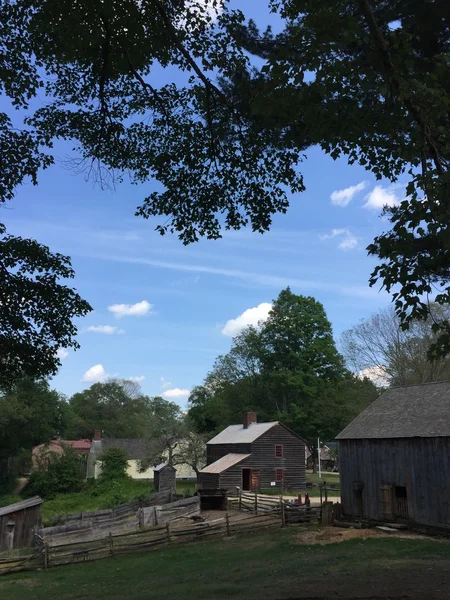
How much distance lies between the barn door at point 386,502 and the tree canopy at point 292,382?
99.9 ft

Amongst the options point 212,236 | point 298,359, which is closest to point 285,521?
point 212,236

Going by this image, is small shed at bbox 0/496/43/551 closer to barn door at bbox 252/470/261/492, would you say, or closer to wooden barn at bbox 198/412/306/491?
wooden barn at bbox 198/412/306/491

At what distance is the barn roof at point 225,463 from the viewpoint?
142 feet

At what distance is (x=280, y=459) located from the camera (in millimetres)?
46188

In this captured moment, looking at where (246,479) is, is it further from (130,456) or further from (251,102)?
(251,102)

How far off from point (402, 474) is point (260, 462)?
23.5m

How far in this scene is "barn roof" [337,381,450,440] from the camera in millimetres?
22828

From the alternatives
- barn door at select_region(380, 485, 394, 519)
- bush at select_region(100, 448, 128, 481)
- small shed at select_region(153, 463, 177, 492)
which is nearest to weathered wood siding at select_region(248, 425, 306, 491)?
small shed at select_region(153, 463, 177, 492)

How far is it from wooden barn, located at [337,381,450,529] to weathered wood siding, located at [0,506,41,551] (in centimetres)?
1501

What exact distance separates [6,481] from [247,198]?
174 feet

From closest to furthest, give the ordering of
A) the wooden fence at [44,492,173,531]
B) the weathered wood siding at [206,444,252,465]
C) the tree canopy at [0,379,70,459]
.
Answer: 1. the wooden fence at [44,492,173,531]
2. the weathered wood siding at [206,444,252,465]
3. the tree canopy at [0,379,70,459]

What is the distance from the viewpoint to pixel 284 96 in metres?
6.92

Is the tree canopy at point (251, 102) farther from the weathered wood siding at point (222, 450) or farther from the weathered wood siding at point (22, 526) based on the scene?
the weathered wood siding at point (222, 450)

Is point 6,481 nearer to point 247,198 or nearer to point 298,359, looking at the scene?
point 298,359
